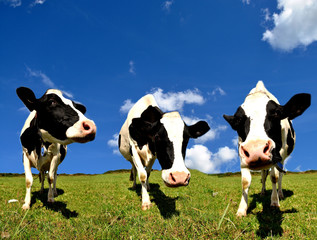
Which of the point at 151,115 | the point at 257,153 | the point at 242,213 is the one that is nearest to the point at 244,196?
the point at 242,213

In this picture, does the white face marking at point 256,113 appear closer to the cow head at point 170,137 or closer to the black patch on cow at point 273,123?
the black patch on cow at point 273,123

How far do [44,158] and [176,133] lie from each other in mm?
4278

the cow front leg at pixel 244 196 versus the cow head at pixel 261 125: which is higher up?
the cow head at pixel 261 125

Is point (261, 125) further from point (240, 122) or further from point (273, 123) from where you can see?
point (240, 122)

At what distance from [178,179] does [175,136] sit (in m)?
1.18

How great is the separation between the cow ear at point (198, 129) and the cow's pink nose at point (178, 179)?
5.92 ft

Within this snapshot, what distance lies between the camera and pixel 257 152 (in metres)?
4.79

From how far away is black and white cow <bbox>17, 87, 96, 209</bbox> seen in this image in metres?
6.13

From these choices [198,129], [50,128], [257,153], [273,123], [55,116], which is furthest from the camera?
[198,129]

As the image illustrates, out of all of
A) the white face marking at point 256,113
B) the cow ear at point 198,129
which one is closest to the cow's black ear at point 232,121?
the white face marking at point 256,113

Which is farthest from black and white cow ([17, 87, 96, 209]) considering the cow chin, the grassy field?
the cow chin

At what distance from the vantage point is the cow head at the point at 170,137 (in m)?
6.00

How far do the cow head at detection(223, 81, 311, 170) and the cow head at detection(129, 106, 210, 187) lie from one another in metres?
1.06

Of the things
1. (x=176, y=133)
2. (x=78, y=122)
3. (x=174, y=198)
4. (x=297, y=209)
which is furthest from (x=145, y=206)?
(x=297, y=209)
